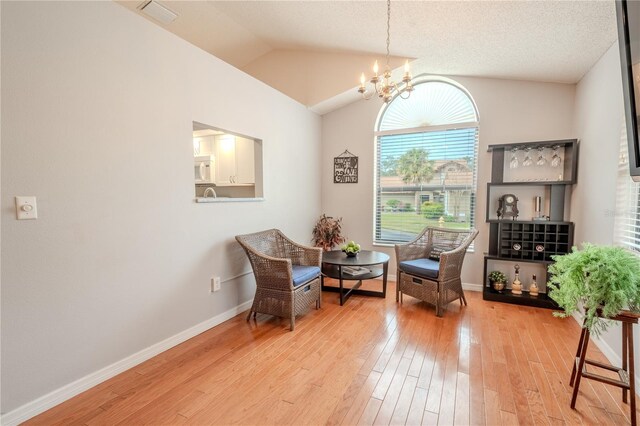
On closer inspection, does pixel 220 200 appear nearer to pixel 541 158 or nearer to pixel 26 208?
pixel 26 208

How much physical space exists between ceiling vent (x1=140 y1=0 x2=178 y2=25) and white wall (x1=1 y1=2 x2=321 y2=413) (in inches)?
32.3

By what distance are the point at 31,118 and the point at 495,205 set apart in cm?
448

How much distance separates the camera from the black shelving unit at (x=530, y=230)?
330 centimetres

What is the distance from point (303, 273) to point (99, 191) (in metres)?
1.84

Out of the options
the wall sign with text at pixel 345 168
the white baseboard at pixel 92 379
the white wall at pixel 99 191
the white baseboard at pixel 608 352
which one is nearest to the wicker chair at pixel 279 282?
the white wall at pixel 99 191

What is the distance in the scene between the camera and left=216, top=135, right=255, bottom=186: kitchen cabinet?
3742 mm

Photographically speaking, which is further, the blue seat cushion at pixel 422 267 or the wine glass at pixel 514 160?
the wine glass at pixel 514 160

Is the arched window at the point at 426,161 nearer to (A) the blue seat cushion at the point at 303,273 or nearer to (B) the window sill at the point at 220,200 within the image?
(A) the blue seat cushion at the point at 303,273

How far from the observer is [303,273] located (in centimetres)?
299

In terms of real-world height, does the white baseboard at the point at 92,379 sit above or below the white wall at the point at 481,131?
below

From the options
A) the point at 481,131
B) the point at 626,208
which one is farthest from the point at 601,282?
the point at 481,131

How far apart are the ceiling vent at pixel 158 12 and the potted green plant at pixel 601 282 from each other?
4.01 metres

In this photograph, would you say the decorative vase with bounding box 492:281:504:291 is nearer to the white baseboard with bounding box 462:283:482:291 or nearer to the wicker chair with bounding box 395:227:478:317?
the white baseboard with bounding box 462:283:482:291

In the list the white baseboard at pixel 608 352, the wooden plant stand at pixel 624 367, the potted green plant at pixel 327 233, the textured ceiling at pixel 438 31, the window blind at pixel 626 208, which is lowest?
Result: the white baseboard at pixel 608 352
